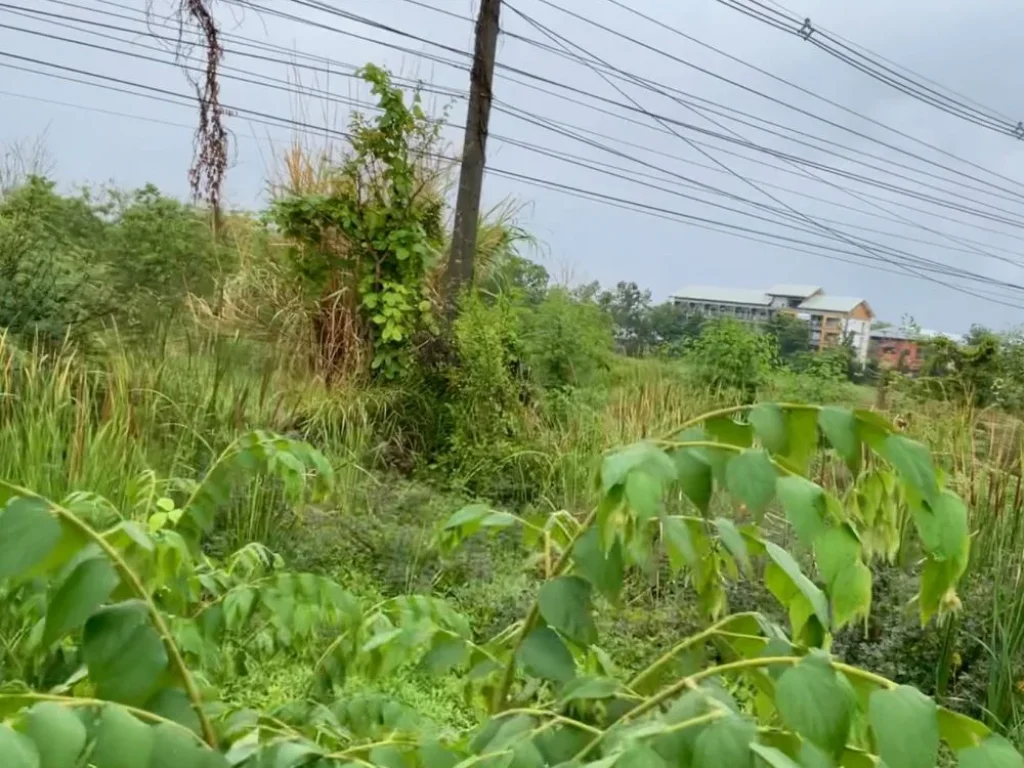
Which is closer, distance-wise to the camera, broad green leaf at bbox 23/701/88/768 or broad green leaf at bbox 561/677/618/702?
broad green leaf at bbox 23/701/88/768

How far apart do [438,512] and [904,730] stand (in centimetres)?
396

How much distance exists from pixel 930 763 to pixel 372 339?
5.96m

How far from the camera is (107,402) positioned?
4109mm

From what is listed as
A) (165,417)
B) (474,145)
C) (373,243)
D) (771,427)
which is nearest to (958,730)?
(771,427)

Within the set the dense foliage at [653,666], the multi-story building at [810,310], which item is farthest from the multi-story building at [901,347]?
the dense foliage at [653,666]

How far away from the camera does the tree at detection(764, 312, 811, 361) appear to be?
24.7 ft

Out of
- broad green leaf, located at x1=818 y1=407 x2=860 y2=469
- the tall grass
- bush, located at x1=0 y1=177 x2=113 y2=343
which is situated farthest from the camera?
bush, located at x1=0 y1=177 x2=113 y2=343

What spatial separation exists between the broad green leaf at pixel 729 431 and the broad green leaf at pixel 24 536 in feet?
1.62

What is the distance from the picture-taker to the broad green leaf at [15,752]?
477 mm

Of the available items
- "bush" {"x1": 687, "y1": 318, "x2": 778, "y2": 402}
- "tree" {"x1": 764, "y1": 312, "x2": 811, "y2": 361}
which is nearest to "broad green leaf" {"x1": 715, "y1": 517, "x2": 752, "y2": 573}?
"bush" {"x1": 687, "y1": 318, "x2": 778, "y2": 402}

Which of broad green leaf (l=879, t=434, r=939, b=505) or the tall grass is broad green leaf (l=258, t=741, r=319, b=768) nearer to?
broad green leaf (l=879, t=434, r=939, b=505)

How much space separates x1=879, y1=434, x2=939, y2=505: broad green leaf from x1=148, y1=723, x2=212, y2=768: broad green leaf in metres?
0.50

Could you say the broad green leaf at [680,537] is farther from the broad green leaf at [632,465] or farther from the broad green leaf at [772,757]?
the broad green leaf at [772,757]

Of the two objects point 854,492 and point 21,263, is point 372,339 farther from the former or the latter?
point 854,492
